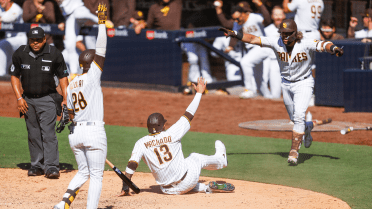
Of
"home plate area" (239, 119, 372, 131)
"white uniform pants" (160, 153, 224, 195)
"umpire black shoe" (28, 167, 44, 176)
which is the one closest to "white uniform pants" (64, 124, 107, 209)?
"white uniform pants" (160, 153, 224, 195)

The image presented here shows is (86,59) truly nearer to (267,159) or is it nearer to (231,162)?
(231,162)

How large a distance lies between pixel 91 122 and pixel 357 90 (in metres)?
7.56

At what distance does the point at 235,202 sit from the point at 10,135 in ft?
17.4

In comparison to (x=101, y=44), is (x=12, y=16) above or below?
above

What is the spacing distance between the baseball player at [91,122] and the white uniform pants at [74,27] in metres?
8.63

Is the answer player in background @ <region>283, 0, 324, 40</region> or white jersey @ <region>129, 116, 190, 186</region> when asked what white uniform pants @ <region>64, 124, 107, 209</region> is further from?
player in background @ <region>283, 0, 324, 40</region>

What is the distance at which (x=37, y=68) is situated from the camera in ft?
23.1

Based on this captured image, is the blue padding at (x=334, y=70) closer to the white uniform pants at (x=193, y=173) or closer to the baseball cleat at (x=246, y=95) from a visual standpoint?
the baseball cleat at (x=246, y=95)

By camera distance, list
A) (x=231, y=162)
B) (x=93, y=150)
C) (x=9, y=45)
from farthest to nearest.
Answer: (x=9, y=45), (x=231, y=162), (x=93, y=150)

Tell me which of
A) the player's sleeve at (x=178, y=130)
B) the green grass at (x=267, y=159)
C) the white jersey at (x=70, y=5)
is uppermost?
the white jersey at (x=70, y=5)

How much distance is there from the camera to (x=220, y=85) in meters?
14.6

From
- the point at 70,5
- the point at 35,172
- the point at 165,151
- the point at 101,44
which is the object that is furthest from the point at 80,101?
the point at 70,5

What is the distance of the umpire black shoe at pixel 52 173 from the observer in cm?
711

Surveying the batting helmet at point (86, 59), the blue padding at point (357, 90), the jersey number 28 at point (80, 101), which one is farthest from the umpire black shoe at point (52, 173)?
the blue padding at point (357, 90)
